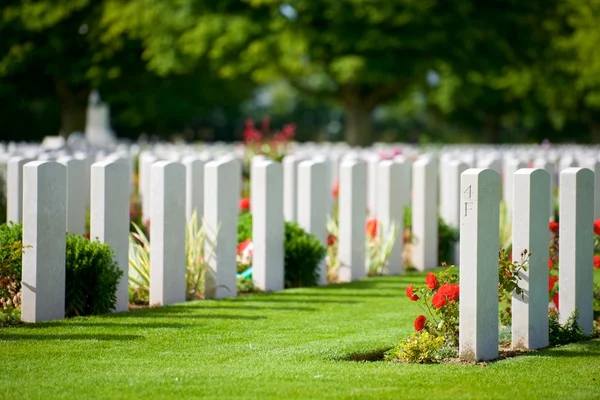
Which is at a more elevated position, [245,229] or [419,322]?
[245,229]

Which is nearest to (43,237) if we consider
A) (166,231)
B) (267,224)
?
(166,231)

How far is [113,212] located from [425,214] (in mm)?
3749

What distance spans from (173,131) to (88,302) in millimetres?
37134

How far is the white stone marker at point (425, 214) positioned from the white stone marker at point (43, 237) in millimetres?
4204

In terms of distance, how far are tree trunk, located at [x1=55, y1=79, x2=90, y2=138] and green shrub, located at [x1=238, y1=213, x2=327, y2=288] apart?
24.3 m

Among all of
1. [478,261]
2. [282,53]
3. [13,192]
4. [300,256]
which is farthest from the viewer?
[282,53]

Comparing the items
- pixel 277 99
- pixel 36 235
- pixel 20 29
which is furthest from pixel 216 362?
pixel 277 99

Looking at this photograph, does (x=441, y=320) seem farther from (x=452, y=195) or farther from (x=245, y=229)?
(x=452, y=195)

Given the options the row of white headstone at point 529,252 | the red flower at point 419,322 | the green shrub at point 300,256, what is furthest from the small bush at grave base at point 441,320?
the green shrub at point 300,256

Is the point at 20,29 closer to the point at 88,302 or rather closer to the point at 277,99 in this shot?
the point at 277,99

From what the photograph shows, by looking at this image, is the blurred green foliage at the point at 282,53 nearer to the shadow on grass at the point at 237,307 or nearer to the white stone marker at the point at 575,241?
the shadow on grass at the point at 237,307

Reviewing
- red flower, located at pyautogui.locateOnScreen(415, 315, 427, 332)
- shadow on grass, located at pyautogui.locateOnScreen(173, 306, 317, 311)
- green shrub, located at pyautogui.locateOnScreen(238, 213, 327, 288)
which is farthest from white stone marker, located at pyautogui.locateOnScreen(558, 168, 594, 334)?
green shrub, located at pyautogui.locateOnScreen(238, 213, 327, 288)

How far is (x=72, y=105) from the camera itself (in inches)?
1307

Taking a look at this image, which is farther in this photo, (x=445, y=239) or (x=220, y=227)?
(x=445, y=239)
